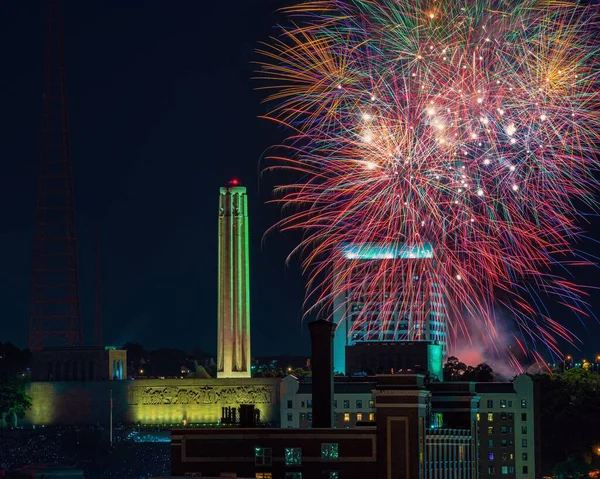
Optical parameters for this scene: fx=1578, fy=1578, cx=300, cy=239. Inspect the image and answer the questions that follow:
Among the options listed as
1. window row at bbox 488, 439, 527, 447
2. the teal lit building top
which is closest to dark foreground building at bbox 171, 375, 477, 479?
the teal lit building top

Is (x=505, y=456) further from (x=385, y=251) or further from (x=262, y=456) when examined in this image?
(x=262, y=456)

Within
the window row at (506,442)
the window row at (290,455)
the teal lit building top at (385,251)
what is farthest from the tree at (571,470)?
the window row at (290,455)

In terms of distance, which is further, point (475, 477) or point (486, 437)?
point (486, 437)

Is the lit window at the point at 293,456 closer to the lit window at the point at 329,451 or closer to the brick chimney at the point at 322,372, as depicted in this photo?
the lit window at the point at 329,451

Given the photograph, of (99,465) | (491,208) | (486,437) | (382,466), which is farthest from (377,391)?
(99,465)

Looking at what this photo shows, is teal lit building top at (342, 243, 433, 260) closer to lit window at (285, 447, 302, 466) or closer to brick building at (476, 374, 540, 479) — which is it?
lit window at (285, 447, 302, 466)

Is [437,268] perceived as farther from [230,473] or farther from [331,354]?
[230,473]
